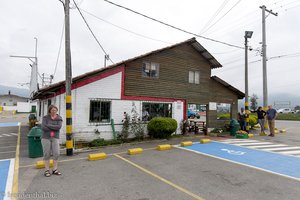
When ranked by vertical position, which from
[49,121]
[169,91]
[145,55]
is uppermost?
[145,55]

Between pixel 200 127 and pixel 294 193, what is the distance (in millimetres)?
11815

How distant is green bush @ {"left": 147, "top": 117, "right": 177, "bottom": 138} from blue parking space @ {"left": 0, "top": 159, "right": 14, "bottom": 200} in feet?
24.0

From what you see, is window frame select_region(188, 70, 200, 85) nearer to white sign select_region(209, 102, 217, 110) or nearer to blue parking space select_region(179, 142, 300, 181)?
white sign select_region(209, 102, 217, 110)

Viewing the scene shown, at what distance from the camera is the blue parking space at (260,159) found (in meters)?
Answer: 6.78

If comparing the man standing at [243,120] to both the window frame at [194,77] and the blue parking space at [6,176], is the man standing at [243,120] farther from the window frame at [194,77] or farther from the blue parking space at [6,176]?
A: the blue parking space at [6,176]

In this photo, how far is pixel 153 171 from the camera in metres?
6.51

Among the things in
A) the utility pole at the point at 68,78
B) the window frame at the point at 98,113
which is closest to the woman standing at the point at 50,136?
the utility pole at the point at 68,78

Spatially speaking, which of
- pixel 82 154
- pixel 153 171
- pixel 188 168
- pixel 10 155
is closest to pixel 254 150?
pixel 188 168

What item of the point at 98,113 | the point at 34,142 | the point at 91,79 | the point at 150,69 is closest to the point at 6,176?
the point at 34,142

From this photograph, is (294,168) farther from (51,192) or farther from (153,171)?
(51,192)

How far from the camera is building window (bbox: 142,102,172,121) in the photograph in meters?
13.6

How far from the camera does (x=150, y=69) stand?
13.8m

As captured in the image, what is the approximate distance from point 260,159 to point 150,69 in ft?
27.6

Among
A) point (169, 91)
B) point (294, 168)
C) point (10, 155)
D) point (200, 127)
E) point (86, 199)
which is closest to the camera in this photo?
point (86, 199)
